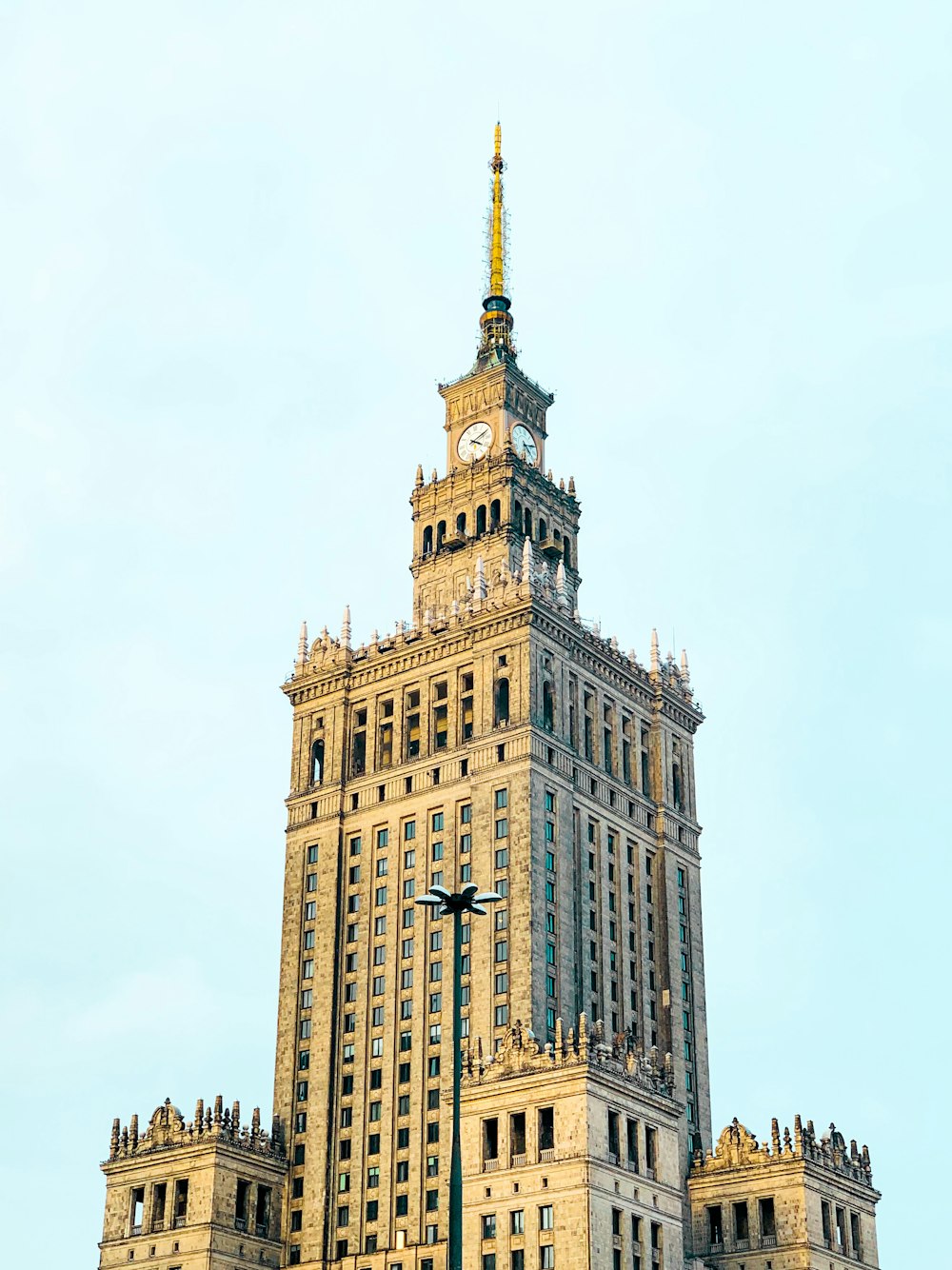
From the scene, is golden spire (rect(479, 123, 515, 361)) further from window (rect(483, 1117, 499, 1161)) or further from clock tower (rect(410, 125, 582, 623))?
window (rect(483, 1117, 499, 1161))

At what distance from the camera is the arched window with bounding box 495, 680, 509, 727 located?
5640 inches

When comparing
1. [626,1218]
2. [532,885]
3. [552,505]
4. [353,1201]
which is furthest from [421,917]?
[552,505]

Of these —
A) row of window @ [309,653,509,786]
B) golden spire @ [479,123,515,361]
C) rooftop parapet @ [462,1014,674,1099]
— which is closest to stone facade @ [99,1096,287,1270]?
rooftop parapet @ [462,1014,674,1099]

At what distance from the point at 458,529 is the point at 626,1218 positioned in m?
65.0

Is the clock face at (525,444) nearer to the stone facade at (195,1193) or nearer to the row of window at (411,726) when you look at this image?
the row of window at (411,726)

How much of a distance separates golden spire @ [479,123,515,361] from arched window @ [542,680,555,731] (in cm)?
3989

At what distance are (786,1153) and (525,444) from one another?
6582cm

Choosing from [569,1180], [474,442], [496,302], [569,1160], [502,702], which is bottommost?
[569,1180]

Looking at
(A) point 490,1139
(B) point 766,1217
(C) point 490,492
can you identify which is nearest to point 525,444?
(C) point 490,492

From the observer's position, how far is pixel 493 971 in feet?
440

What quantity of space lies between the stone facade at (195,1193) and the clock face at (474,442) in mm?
59742

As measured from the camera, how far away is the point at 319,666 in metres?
158

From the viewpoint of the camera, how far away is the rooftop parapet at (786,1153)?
13375cm

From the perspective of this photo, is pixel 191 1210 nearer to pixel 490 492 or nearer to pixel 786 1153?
pixel 786 1153
